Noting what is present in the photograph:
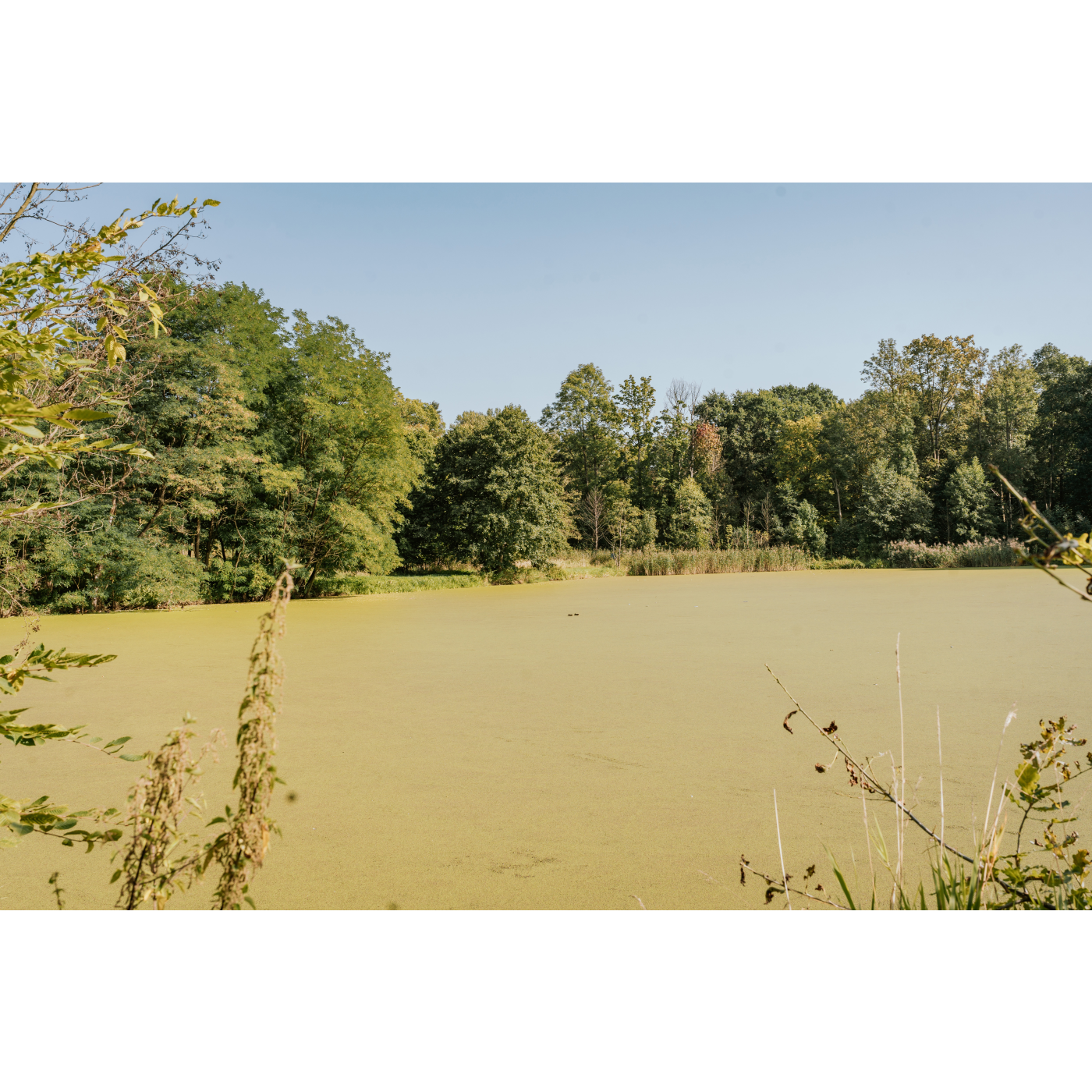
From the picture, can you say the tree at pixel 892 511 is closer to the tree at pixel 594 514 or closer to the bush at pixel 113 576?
the tree at pixel 594 514

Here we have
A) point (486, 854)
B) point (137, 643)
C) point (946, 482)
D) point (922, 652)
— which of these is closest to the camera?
point (486, 854)

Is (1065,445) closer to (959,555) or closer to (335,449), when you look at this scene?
(959,555)

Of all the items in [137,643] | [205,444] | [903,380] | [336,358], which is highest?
[903,380]

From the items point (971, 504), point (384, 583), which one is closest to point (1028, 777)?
point (384, 583)

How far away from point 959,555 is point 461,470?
1073cm

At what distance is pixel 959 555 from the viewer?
15.9m

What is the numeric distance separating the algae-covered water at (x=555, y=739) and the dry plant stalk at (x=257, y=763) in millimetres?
958

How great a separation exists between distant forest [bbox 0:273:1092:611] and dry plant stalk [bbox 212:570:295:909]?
0.32 meters

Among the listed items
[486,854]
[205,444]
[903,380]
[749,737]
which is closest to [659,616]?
[749,737]

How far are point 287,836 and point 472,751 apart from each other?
98 cm

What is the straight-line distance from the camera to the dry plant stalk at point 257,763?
35.7 inches

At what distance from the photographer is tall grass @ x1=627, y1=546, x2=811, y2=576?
52.3ft

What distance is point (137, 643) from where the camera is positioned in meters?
6.16
